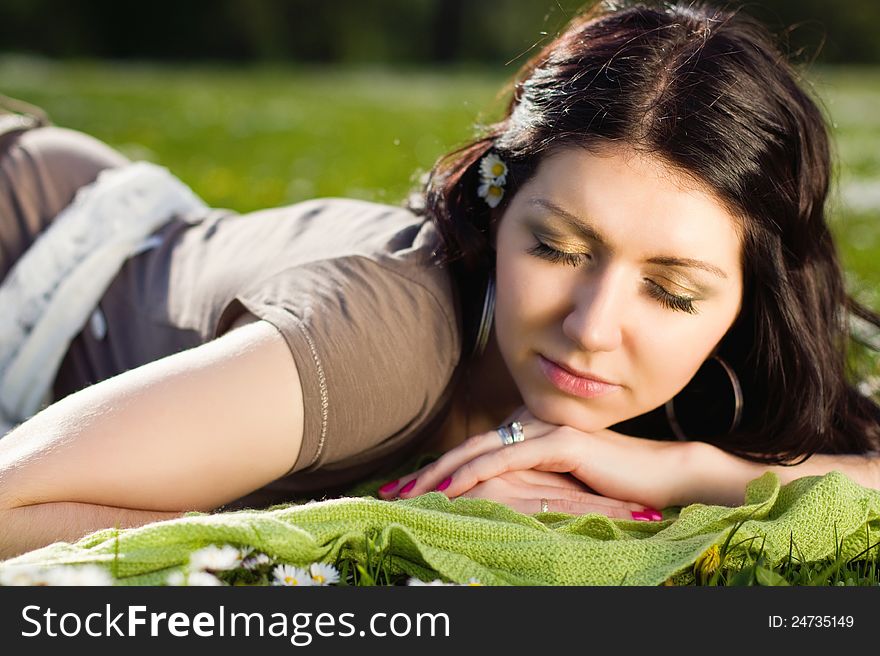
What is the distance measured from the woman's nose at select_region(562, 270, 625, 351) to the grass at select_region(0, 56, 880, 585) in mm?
563

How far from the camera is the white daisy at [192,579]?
207 cm

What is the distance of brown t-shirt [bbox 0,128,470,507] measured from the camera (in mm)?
2580

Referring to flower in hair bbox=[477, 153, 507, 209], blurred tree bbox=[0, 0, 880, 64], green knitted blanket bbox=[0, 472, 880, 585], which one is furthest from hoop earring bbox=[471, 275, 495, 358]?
blurred tree bbox=[0, 0, 880, 64]

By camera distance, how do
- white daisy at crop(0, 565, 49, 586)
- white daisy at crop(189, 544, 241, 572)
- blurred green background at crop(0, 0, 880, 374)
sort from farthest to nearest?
1. blurred green background at crop(0, 0, 880, 374)
2. white daisy at crop(189, 544, 241, 572)
3. white daisy at crop(0, 565, 49, 586)

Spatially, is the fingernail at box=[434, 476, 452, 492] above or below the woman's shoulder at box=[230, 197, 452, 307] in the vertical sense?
below

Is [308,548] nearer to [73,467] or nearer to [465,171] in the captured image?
[73,467]

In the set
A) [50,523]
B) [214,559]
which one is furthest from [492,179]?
[50,523]

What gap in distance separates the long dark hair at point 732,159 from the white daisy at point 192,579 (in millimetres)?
1168

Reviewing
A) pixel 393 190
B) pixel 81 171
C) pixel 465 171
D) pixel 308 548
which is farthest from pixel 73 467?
pixel 393 190

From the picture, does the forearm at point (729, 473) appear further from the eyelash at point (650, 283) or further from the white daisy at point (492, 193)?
the white daisy at point (492, 193)

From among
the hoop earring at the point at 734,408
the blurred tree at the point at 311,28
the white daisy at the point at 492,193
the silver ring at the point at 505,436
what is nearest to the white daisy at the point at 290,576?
the silver ring at the point at 505,436

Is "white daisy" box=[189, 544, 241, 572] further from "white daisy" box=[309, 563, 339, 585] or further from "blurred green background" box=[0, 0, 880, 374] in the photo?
"blurred green background" box=[0, 0, 880, 374]

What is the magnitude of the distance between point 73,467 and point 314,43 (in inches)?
1403

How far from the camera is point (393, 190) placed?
24.5 ft
